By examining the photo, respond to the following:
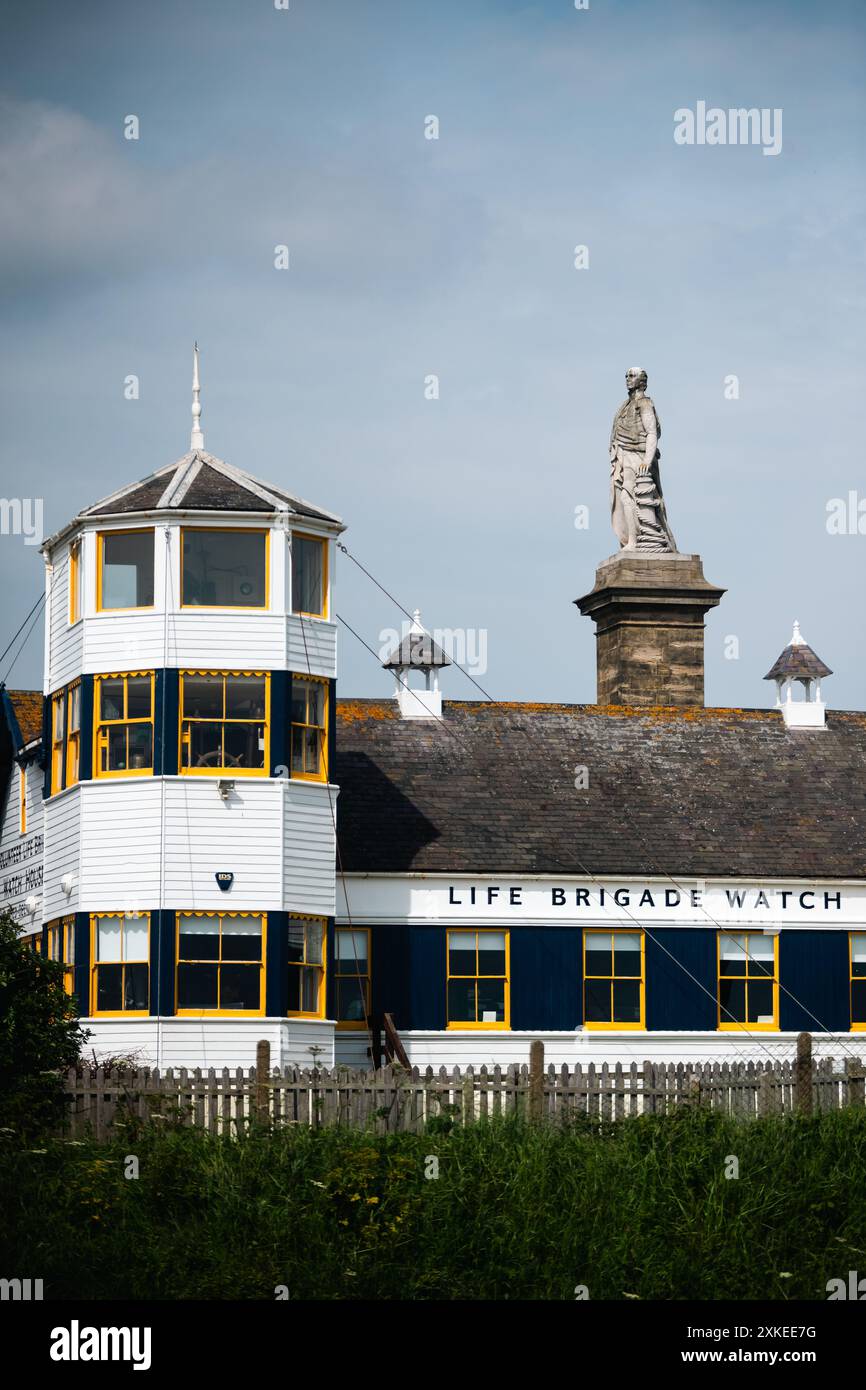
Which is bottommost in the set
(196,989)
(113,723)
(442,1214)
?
(442,1214)

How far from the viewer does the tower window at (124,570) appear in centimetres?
3553

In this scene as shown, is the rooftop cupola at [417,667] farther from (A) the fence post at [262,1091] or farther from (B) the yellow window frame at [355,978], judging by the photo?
(A) the fence post at [262,1091]

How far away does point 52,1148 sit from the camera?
25.3m

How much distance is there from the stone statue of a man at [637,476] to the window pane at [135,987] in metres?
16.5

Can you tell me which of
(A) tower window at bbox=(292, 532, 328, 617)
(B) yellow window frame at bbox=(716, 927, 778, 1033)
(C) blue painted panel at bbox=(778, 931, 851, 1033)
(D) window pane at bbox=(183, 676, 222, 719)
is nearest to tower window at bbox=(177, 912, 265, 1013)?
(D) window pane at bbox=(183, 676, 222, 719)

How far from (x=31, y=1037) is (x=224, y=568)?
33.0 feet

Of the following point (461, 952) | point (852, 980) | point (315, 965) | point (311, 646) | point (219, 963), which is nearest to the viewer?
point (219, 963)

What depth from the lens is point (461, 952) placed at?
1523 inches

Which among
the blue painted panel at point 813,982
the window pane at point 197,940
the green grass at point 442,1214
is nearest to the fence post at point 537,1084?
the green grass at point 442,1214

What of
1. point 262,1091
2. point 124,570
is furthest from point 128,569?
point 262,1091

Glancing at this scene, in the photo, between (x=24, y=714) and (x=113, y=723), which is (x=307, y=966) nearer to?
(x=113, y=723)
